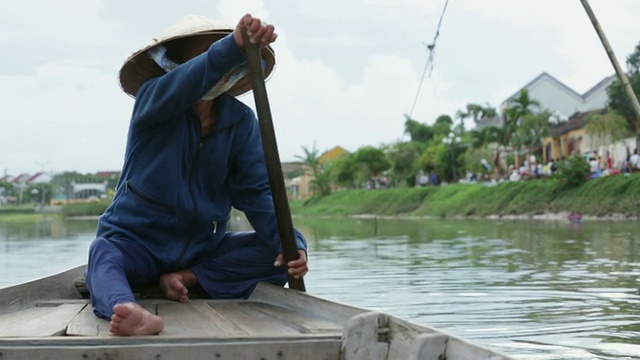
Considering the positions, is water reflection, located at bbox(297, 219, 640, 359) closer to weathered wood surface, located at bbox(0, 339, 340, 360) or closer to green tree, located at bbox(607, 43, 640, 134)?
weathered wood surface, located at bbox(0, 339, 340, 360)

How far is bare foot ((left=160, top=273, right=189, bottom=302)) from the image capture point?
2.90 meters

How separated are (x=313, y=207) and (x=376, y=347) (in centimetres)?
4541

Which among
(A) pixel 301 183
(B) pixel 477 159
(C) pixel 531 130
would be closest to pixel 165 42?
(C) pixel 531 130

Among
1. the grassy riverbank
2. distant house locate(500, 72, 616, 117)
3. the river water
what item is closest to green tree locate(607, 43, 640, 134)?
the grassy riverbank

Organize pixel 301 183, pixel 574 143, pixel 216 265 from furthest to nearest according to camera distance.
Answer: pixel 301 183, pixel 574 143, pixel 216 265

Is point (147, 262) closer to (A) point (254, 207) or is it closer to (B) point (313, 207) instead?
(A) point (254, 207)

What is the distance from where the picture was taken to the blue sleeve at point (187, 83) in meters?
2.55

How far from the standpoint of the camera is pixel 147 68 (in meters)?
3.14

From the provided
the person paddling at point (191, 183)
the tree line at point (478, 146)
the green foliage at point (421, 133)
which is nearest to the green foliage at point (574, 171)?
the tree line at point (478, 146)

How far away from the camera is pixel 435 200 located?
3356cm

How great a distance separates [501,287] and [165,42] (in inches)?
163

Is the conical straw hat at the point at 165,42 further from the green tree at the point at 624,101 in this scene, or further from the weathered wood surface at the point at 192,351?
the green tree at the point at 624,101

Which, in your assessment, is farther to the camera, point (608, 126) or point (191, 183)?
point (608, 126)

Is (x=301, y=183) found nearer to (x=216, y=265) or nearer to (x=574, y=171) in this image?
(x=574, y=171)
